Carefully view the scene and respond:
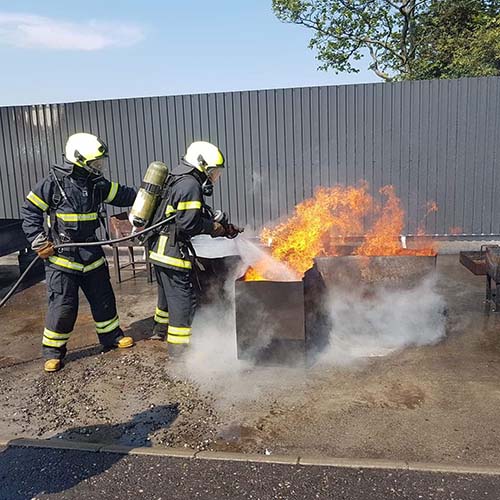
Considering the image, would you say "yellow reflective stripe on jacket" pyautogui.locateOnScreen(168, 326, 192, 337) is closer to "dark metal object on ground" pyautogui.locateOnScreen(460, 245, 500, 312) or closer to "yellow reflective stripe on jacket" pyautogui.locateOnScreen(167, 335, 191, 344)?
"yellow reflective stripe on jacket" pyautogui.locateOnScreen(167, 335, 191, 344)

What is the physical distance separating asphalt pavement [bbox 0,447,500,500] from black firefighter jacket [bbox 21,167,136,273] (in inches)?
81.5

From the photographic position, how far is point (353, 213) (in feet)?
29.4

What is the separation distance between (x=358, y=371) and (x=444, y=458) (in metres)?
1.43

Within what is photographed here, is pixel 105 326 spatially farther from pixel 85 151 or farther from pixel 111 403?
pixel 85 151

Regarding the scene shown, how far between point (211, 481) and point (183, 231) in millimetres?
2359

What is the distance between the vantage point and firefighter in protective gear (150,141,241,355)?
15.8 feet

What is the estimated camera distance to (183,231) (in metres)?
4.87

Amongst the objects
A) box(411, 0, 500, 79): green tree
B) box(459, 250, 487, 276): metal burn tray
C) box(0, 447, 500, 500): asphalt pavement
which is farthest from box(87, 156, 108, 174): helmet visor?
box(411, 0, 500, 79): green tree

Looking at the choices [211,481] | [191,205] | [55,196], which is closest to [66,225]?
[55,196]

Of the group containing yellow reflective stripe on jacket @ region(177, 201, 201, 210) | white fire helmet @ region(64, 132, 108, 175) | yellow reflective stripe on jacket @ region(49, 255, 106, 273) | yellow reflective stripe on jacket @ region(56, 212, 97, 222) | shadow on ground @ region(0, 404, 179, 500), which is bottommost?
shadow on ground @ region(0, 404, 179, 500)

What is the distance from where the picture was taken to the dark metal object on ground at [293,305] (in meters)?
4.68

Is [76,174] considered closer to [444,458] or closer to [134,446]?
[134,446]

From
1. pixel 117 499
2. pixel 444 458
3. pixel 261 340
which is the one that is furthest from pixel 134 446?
pixel 444 458

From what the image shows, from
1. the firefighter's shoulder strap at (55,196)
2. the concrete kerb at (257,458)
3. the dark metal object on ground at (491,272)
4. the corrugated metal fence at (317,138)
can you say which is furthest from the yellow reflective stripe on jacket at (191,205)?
the corrugated metal fence at (317,138)
